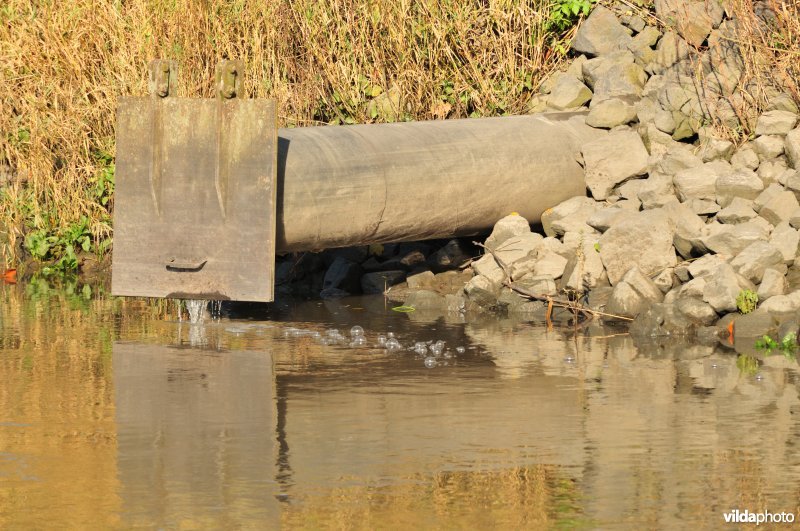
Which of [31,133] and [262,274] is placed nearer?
[262,274]

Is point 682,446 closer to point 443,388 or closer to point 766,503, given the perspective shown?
point 766,503

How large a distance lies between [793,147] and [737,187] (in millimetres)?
563

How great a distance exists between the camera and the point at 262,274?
925 centimetres

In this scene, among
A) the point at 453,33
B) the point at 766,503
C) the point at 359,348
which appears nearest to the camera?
the point at 766,503

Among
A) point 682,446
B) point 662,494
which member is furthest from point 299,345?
point 662,494

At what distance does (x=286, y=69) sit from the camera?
41.5 ft

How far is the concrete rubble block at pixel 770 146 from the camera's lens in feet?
34.7

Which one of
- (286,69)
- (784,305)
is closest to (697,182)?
(784,305)

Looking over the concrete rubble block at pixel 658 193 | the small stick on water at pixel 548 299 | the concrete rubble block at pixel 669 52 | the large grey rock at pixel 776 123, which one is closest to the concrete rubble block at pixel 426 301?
the small stick on water at pixel 548 299

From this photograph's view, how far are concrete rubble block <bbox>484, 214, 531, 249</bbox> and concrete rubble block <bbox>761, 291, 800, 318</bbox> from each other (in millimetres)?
2381

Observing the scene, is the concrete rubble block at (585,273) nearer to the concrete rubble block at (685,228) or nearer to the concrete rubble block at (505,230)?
the concrete rubble block at (685,228)

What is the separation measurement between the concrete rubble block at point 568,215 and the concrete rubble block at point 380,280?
1.26 meters

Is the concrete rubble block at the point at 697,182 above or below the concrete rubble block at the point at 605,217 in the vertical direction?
above

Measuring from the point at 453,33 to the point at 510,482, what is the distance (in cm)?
759
